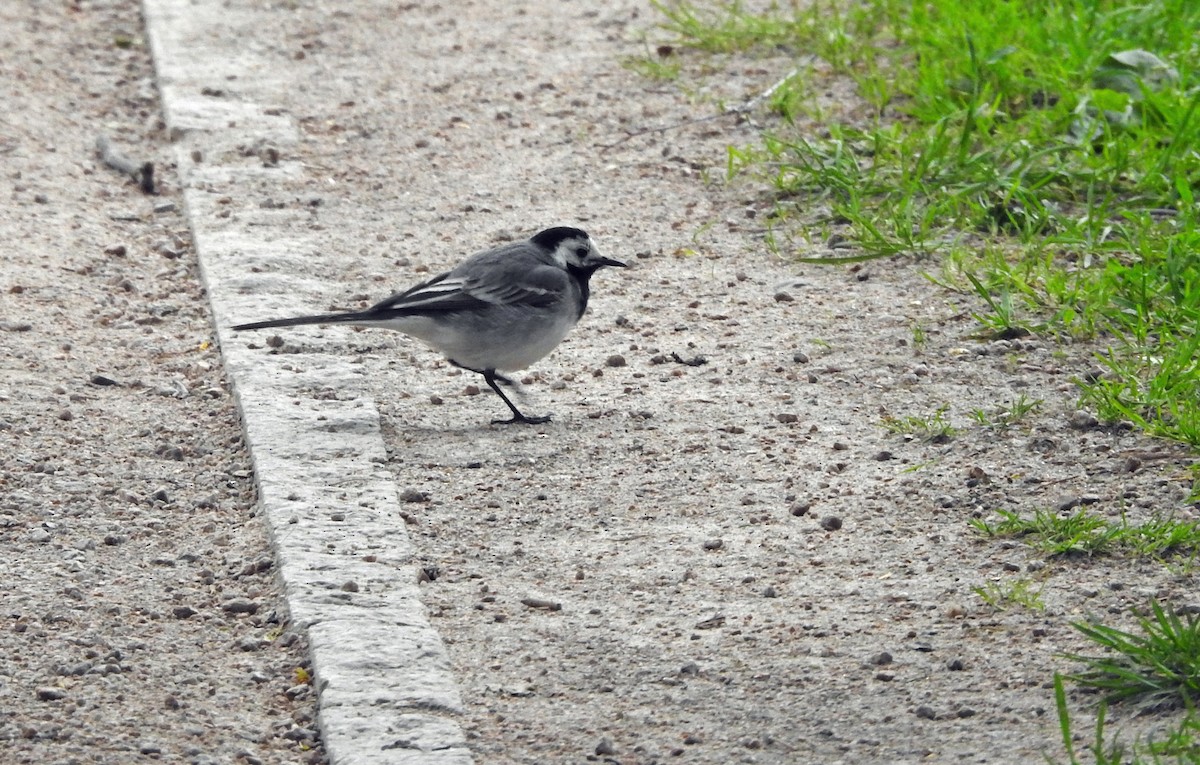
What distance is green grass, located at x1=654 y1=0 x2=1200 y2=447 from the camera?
5.79 metres

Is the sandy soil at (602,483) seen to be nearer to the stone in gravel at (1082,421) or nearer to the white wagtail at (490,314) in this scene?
the stone in gravel at (1082,421)

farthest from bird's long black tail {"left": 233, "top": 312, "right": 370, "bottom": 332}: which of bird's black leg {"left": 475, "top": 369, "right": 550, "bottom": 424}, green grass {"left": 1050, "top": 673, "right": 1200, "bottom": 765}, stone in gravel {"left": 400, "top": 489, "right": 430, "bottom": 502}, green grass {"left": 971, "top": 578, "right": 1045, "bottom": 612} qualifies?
green grass {"left": 1050, "top": 673, "right": 1200, "bottom": 765}

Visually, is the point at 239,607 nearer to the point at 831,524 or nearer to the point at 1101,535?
the point at 831,524

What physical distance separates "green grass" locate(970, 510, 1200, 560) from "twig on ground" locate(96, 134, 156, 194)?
429 centimetres

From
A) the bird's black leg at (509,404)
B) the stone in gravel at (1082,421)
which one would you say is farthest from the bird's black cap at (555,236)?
the stone in gravel at (1082,421)

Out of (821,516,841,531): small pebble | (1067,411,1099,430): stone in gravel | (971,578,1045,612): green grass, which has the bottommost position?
(821,516,841,531): small pebble

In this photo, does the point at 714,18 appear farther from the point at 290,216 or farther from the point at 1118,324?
the point at 1118,324

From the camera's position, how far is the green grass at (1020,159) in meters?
5.79

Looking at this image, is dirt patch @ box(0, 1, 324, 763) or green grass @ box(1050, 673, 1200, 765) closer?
green grass @ box(1050, 673, 1200, 765)

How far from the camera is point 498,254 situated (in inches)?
222

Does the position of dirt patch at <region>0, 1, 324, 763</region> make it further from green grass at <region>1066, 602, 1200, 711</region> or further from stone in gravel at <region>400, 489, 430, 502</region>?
green grass at <region>1066, 602, 1200, 711</region>

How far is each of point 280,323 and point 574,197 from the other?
2249mm

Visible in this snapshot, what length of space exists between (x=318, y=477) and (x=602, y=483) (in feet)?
2.74

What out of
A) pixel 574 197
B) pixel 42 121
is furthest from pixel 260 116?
pixel 574 197
